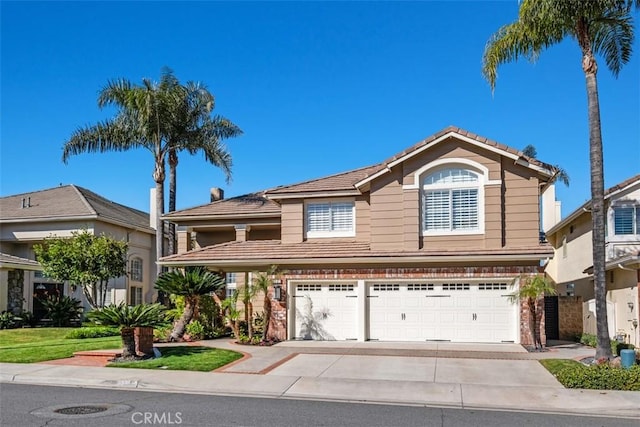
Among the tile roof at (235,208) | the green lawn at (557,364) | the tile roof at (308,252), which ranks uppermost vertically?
the tile roof at (235,208)

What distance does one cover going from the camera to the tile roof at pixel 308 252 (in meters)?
19.9

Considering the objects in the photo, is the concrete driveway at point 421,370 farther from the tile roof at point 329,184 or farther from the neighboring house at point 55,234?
the neighboring house at point 55,234

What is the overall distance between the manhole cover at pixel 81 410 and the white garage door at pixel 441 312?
455 inches

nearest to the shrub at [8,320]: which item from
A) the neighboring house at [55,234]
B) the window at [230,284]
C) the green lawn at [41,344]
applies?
the neighboring house at [55,234]

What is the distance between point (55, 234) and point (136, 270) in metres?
5.05

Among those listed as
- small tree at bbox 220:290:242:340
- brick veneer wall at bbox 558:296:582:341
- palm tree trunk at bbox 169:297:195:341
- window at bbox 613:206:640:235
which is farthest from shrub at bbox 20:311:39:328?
window at bbox 613:206:640:235

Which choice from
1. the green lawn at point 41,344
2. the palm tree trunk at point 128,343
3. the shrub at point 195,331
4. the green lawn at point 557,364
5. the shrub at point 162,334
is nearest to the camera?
the green lawn at point 557,364

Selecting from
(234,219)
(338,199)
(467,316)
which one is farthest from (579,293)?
(234,219)

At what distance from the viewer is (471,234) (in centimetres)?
2053

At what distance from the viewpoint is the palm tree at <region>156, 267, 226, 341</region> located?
Result: 21484 millimetres

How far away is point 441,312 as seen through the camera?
2056 centimetres

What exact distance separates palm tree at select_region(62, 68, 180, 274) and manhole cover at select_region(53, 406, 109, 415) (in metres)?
17.7

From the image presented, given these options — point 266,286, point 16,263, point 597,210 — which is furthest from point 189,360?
point 16,263

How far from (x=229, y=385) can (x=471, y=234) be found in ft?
34.0
